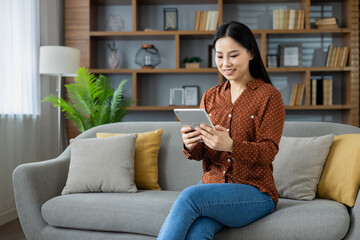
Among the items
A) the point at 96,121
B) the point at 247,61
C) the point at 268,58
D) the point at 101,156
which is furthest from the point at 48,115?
the point at 247,61

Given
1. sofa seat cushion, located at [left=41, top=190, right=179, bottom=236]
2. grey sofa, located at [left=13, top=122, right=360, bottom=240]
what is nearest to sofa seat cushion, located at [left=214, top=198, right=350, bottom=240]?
grey sofa, located at [left=13, top=122, right=360, bottom=240]

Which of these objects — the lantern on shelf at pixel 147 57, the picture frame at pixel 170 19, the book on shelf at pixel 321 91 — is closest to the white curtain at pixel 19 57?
the lantern on shelf at pixel 147 57

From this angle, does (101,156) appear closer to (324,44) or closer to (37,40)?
(37,40)

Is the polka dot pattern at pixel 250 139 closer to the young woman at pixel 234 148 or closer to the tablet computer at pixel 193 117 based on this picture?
the young woman at pixel 234 148

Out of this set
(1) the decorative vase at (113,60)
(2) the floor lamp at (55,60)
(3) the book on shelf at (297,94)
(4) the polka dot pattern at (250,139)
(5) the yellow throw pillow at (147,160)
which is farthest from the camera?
(1) the decorative vase at (113,60)

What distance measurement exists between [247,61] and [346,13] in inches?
131

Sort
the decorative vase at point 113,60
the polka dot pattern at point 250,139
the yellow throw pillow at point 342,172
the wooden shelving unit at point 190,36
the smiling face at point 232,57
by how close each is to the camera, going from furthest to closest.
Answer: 1. the decorative vase at point 113,60
2. the wooden shelving unit at point 190,36
3. the yellow throw pillow at point 342,172
4. the smiling face at point 232,57
5. the polka dot pattern at point 250,139

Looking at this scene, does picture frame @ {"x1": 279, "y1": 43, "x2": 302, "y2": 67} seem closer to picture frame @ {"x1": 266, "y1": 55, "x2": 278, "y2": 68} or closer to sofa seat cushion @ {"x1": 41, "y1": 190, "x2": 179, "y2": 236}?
picture frame @ {"x1": 266, "y1": 55, "x2": 278, "y2": 68}

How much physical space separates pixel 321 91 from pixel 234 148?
3.20 meters

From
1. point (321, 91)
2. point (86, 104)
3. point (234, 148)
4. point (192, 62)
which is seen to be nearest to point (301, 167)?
point (234, 148)

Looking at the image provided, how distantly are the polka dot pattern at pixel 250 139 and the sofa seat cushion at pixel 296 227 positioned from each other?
0.35 feet

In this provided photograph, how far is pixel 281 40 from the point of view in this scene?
465cm

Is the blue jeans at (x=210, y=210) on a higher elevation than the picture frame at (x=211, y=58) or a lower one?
lower

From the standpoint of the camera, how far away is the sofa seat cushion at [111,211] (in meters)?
2.00
